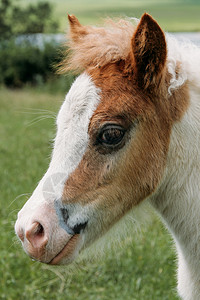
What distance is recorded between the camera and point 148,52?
2.58 meters

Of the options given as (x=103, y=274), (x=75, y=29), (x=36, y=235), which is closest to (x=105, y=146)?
(x=36, y=235)

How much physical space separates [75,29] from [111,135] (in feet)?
3.28

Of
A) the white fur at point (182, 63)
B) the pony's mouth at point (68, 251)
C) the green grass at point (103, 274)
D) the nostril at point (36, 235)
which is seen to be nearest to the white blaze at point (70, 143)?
the nostril at point (36, 235)

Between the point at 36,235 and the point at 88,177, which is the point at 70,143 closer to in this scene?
the point at 88,177

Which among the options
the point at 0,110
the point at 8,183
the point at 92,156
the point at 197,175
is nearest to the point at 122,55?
the point at 92,156

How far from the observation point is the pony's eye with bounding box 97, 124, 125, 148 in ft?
8.52

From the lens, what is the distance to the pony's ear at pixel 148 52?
247 cm

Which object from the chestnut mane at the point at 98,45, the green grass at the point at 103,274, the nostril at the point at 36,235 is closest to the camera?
the nostril at the point at 36,235

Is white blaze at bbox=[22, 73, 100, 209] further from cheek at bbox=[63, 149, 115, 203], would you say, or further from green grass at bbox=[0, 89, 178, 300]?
green grass at bbox=[0, 89, 178, 300]

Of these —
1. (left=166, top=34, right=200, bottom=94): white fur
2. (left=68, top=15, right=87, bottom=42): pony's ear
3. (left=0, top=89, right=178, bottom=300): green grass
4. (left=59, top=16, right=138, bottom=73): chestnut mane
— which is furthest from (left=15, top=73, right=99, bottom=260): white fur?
(left=0, top=89, right=178, bottom=300): green grass

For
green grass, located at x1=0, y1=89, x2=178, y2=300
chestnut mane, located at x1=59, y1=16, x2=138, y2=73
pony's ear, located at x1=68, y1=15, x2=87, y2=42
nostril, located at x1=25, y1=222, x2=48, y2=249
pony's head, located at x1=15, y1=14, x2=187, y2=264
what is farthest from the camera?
green grass, located at x1=0, y1=89, x2=178, y2=300

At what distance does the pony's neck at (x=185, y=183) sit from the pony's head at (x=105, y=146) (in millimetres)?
68

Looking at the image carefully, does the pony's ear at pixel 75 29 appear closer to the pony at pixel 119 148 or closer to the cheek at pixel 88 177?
the pony at pixel 119 148

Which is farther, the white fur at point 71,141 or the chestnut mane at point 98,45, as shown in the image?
the chestnut mane at point 98,45
